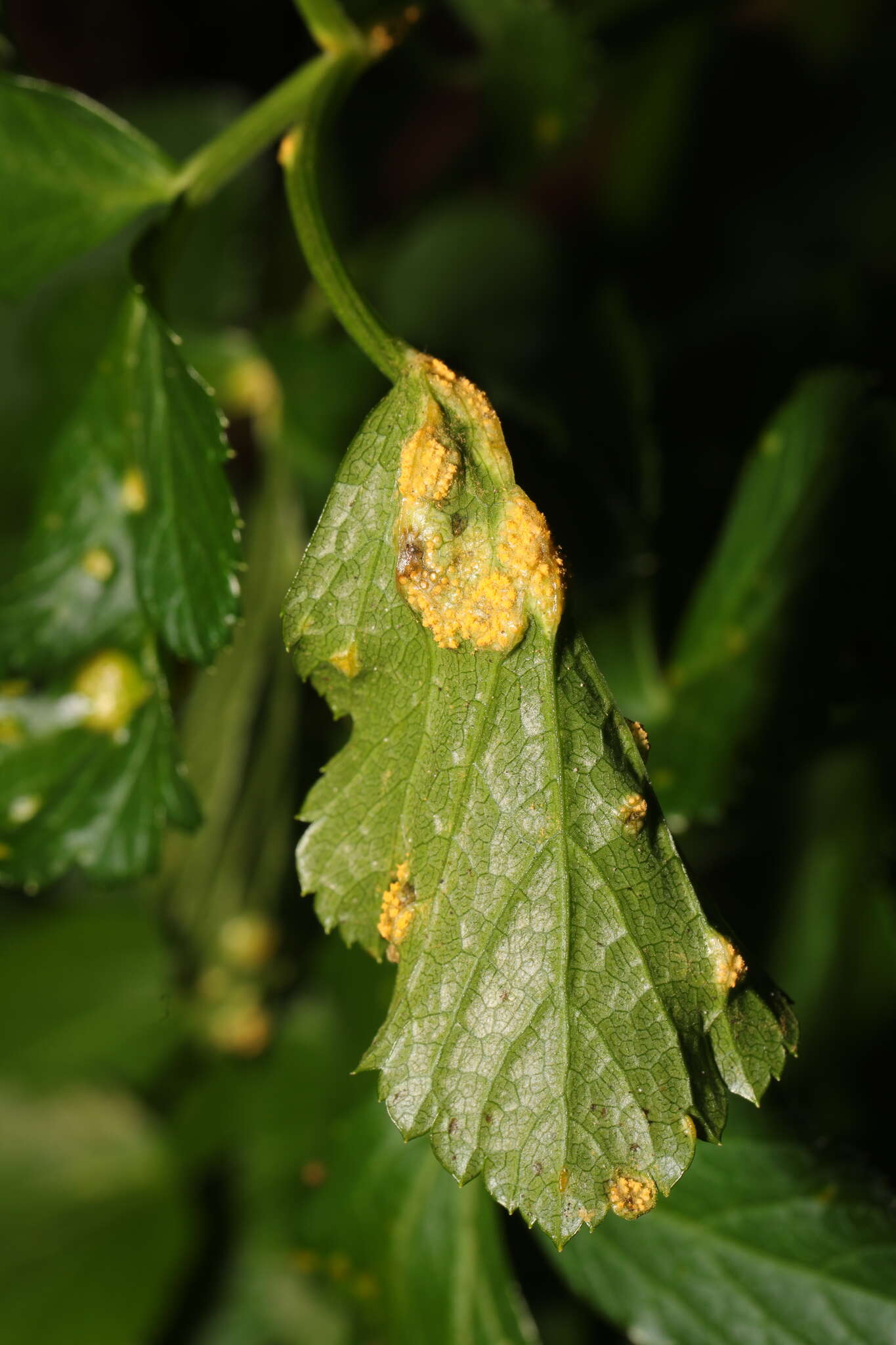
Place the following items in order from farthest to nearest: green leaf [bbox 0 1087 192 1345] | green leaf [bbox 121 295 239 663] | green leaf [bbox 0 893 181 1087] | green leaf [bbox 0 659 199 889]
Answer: green leaf [bbox 0 893 181 1087] → green leaf [bbox 0 1087 192 1345] → green leaf [bbox 0 659 199 889] → green leaf [bbox 121 295 239 663]

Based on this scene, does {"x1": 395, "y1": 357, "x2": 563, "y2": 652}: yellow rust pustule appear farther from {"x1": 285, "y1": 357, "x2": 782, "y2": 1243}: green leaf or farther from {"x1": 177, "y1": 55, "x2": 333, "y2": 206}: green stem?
{"x1": 177, "y1": 55, "x2": 333, "y2": 206}: green stem

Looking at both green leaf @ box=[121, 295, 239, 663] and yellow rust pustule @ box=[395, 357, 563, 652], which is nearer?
yellow rust pustule @ box=[395, 357, 563, 652]

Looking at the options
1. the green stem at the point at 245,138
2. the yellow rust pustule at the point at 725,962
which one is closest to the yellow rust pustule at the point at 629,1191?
the yellow rust pustule at the point at 725,962

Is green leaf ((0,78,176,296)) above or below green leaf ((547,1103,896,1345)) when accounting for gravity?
above

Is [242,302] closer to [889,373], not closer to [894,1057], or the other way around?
[889,373]

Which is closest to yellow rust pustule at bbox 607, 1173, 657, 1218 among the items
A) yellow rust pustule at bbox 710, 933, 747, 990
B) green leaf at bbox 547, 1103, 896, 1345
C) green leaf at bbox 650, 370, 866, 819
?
yellow rust pustule at bbox 710, 933, 747, 990

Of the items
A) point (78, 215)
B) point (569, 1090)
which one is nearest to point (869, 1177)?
point (569, 1090)

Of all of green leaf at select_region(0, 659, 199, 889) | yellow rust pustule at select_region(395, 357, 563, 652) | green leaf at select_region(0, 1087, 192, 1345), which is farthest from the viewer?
green leaf at select_region(0, 1087, 192, 1345)
